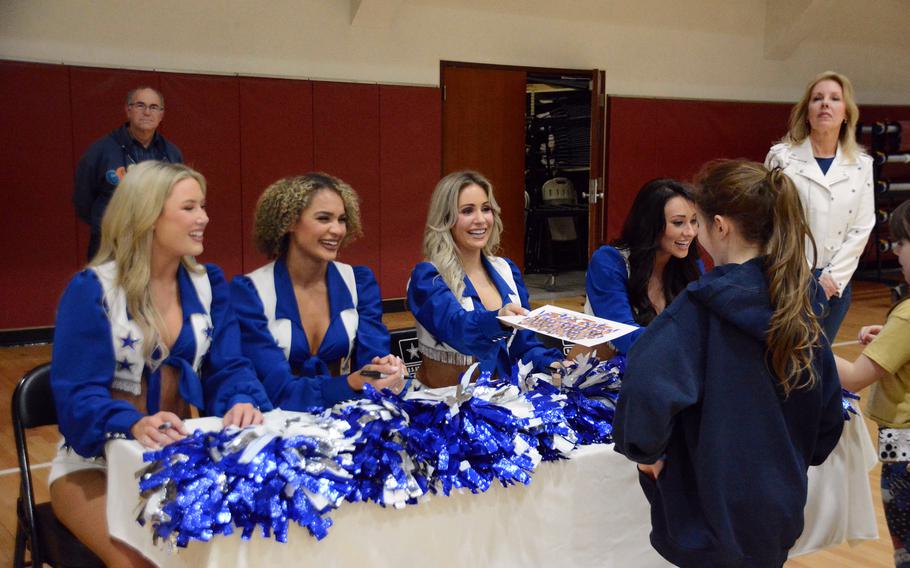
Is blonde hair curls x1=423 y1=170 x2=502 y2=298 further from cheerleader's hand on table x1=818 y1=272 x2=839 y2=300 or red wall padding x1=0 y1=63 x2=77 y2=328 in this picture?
red wall padding x1=0 y1=63 x2=77 y2=328

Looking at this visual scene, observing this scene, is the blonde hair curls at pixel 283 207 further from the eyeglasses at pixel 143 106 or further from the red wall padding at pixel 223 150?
the red wall padding at pixel 223 150

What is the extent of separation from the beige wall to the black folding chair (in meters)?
5.24

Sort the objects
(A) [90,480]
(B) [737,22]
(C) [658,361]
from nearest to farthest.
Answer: (C) [658,361] → (A) [90,480] → (B) [737,22]

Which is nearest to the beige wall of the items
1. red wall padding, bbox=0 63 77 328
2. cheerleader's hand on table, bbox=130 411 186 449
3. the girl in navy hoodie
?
red wall padding, bbox=0 63 77 328

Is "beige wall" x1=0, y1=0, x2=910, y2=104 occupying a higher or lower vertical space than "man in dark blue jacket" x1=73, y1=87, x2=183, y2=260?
higher

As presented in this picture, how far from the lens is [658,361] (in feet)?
5.25

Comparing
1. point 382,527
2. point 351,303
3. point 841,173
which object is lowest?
point 382,527

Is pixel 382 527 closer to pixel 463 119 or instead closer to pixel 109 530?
pixel 109 530

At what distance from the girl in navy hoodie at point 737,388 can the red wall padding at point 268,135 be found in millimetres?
6403

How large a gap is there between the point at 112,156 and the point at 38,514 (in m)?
3.89

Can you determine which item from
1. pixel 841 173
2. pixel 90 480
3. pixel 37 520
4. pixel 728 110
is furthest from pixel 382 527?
pixel 728 110

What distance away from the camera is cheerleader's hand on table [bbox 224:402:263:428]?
2.07 metres

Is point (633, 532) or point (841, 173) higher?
point (841, 173)

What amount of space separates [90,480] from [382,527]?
2.63ft
